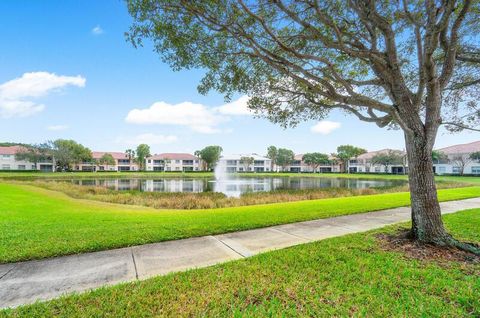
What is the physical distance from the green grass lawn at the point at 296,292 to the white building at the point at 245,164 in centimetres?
9337

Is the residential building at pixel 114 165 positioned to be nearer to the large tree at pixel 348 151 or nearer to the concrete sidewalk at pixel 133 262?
the large tree at pixel 348 151

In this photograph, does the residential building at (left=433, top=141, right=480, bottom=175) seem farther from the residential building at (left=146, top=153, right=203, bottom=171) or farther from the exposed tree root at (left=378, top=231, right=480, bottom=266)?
the residential building at (left=146, top=153, right=203, bottom=171)

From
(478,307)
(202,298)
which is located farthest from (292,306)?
(478,307)

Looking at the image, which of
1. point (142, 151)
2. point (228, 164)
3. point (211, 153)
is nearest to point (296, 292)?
point (211, 153)

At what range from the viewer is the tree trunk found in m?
5.33

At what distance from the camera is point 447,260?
4.63m

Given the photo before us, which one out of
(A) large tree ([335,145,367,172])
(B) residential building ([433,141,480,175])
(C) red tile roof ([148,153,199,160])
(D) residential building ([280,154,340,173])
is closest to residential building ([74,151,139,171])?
(C) red tile roof ([148,153,199,160])

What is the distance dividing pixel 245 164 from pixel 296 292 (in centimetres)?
9600

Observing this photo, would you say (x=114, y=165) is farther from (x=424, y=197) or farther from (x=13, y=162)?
(x=424, y=197)

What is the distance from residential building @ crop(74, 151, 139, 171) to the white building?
36.7 m

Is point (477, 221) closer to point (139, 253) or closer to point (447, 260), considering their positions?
point (447, 260)

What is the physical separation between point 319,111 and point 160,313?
28.0 ft

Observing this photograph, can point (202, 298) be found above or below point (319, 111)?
below

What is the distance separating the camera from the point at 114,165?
9088 centimetres
